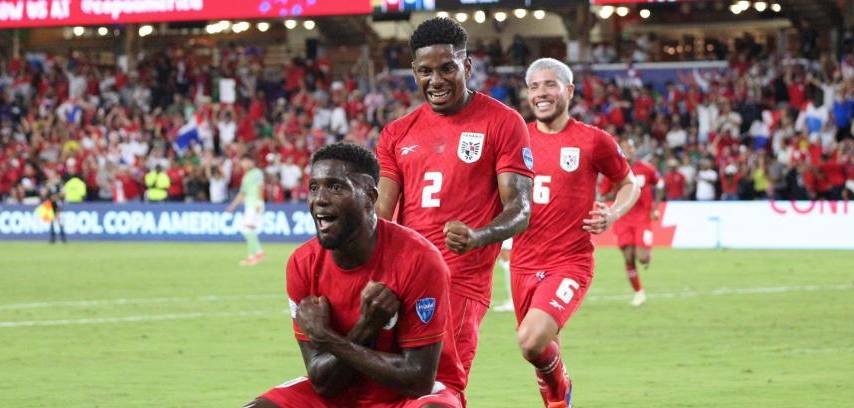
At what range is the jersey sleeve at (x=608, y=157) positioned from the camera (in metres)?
10.5

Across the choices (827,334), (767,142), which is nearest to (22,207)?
(767,142)

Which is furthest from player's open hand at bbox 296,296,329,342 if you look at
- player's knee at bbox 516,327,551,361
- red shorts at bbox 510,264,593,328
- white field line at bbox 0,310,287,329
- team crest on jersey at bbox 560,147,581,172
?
white field line at bbox 0,310,287,329

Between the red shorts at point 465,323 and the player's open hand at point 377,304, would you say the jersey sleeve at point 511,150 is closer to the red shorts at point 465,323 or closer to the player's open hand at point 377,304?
the red shorts at point 465,323

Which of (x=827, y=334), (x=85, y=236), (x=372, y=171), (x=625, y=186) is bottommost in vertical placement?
(x=85, y=236)

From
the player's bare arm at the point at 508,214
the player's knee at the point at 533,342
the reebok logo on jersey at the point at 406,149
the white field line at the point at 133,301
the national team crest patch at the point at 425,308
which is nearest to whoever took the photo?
the national team crest patch at the point at 425,308

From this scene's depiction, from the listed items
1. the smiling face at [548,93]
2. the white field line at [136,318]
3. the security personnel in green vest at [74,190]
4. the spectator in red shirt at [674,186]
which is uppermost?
the smiling face at [548,93]

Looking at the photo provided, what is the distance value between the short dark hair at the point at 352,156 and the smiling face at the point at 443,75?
5.02ft

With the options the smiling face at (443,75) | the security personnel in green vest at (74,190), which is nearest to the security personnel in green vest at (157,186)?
the security personnel in green vest at (74,190)

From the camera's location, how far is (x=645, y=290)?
69.8 ft

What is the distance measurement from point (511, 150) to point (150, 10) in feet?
106

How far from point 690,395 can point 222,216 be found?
26.0 metres

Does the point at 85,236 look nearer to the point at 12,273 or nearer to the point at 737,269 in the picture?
the point at 12,273

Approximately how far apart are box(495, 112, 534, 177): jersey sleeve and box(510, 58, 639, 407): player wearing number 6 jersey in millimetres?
1803

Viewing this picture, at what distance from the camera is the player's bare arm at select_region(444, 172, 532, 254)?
7176 millimetres
